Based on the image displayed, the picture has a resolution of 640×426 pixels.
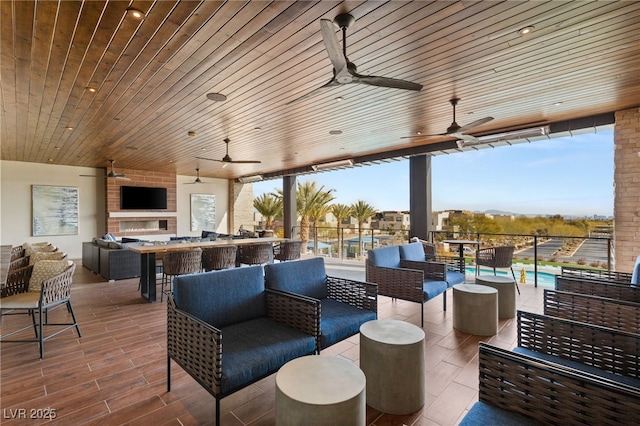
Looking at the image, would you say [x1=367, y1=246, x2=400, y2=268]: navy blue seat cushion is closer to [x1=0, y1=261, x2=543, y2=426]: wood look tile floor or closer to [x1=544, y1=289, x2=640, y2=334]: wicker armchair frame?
[x1=0, y1=261, x2=543, y2=426]: wood look tile floor

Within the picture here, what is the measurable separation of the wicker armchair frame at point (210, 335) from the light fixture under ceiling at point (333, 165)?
583cm

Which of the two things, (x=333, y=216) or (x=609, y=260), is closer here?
(x=609, y=260)

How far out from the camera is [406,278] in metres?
3.58

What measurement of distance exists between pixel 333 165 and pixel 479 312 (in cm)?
566

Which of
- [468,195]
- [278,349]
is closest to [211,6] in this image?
[278,349]

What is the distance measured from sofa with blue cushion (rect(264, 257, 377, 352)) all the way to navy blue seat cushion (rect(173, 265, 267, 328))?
0.58 ft

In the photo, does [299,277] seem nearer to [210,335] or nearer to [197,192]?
[210,335]

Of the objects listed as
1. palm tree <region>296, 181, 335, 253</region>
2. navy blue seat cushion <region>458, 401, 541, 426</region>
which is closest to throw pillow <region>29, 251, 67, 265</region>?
navy blue seat cushion <region>458, 401, 541, 426</region>

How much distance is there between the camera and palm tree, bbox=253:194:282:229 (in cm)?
1293

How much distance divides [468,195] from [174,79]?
12.4 meters

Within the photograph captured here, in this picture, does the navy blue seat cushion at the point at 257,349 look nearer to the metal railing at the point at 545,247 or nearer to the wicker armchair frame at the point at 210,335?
the wicker armchair frame at the point at 210,335

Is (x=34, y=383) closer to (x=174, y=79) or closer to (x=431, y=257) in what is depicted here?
(x=174, y=79)

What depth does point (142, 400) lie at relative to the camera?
215 cm

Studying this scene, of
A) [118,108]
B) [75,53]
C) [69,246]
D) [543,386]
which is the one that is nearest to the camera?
[543,386]
